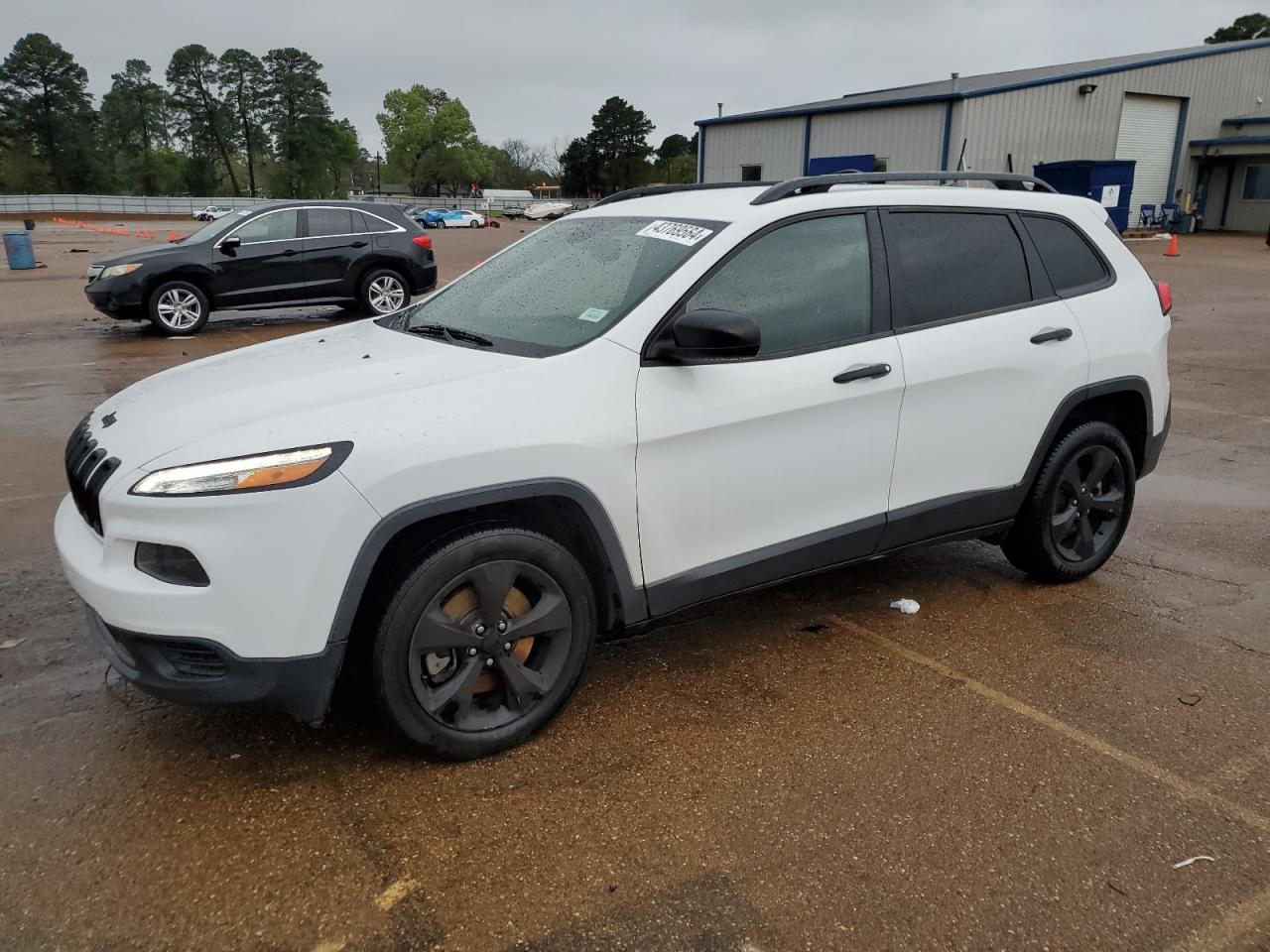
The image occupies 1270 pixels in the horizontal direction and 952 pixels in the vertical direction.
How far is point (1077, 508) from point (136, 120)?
4232 inches

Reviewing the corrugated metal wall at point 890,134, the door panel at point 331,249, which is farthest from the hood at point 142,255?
the corrugated metal wall at point 890,134

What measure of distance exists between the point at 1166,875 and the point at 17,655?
4.01 metres

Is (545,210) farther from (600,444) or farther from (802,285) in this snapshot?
(600,444)

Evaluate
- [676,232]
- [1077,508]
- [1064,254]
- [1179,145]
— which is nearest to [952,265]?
[1064,254]

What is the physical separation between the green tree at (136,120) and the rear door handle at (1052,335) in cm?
9730

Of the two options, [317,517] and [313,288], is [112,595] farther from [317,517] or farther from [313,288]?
[313,288]

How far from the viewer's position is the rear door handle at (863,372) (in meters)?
3.50

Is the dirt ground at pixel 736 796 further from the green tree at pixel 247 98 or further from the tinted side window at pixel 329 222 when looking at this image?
the green tree at pixel 247 98

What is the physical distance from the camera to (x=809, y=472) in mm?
3498

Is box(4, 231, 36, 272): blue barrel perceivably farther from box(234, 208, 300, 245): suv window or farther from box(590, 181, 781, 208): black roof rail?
box(590, 181, 781, 208): black roof rail

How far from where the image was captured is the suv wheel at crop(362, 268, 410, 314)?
13.4 metres

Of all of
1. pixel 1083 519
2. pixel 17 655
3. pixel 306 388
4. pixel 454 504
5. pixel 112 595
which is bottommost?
pixel 17 655

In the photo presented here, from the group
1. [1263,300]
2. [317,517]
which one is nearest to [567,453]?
[317,517]

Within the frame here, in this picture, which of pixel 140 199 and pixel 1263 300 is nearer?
pixel 1263 300
